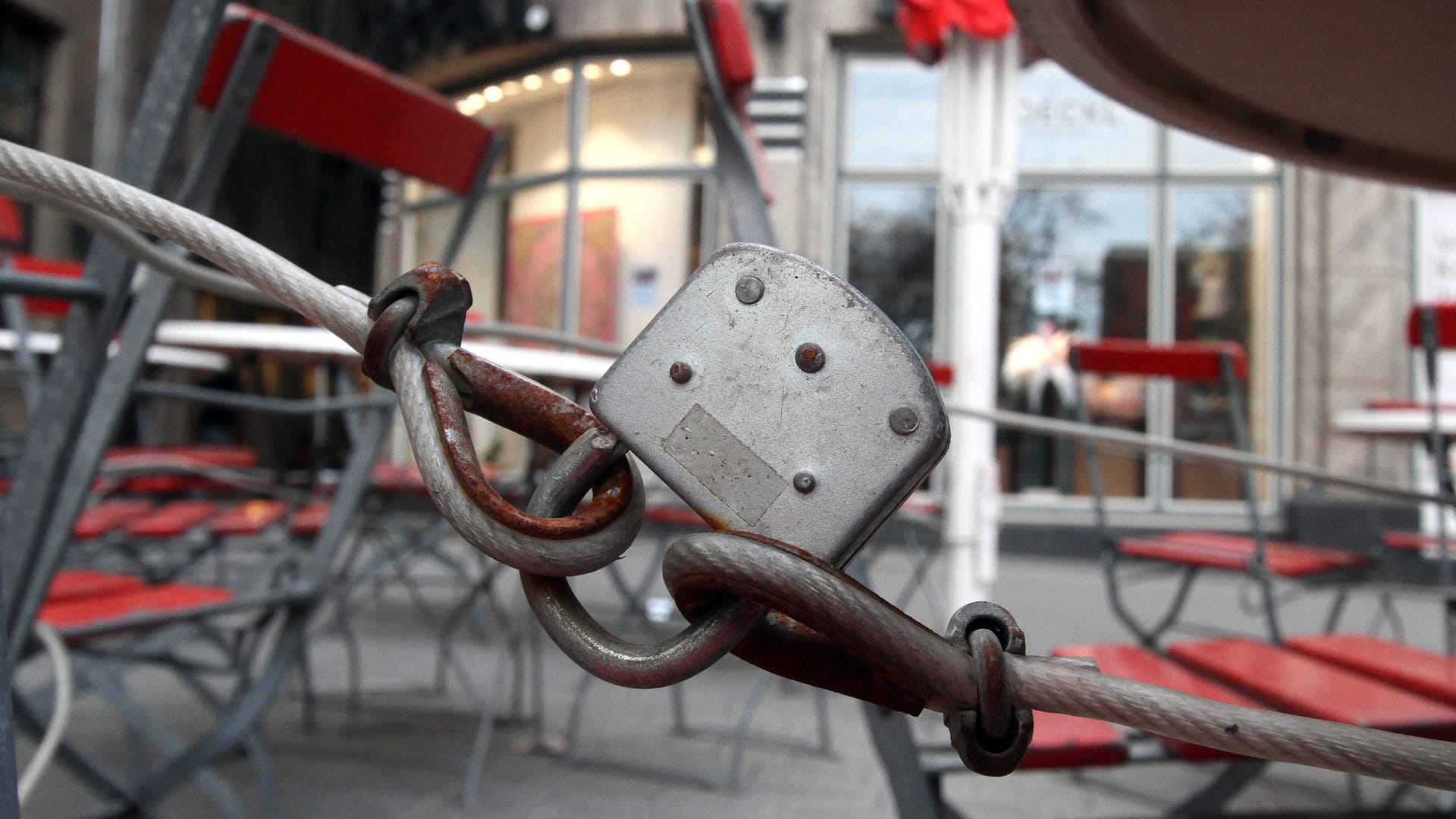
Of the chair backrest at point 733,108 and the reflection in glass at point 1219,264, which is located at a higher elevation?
the reflection in glass at point 1219,264

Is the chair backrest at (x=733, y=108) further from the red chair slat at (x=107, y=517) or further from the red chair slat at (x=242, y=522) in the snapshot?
the red chair slat at (x=242, y=522)

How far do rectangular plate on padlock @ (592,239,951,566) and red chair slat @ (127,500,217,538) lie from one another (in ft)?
10.5

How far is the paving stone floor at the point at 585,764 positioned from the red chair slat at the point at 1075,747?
109 cm

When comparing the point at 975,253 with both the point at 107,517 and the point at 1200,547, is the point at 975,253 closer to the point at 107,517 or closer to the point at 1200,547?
the point at 1200,547

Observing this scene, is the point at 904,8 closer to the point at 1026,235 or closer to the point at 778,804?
the point at 778,804

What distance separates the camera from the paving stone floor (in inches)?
94.7

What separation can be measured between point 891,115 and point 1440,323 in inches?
269

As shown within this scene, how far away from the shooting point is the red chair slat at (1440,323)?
279 cm

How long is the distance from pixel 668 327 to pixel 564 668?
3.46m

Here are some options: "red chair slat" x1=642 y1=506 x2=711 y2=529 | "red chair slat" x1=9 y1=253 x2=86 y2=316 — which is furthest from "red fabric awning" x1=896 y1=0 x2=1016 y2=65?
"red chair slat" x1=9 y1=253 x2=86 y2=316

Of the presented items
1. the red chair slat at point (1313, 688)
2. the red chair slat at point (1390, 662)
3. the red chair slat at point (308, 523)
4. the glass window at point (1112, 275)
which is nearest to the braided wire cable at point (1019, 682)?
the red chair slat at point (1313, 688)

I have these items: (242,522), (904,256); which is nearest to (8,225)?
(242,522)

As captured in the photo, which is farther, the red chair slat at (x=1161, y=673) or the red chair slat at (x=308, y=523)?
the red chair slat at (x=308, y=523)

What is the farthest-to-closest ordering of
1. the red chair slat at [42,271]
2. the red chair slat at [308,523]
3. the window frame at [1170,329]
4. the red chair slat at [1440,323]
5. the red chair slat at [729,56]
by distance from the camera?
the window frame at [1170,329], the red chair slat at [42,271], the red chair slat at [308,523], the red chair slat at [1440,323], the red chair slat at [729,56]
